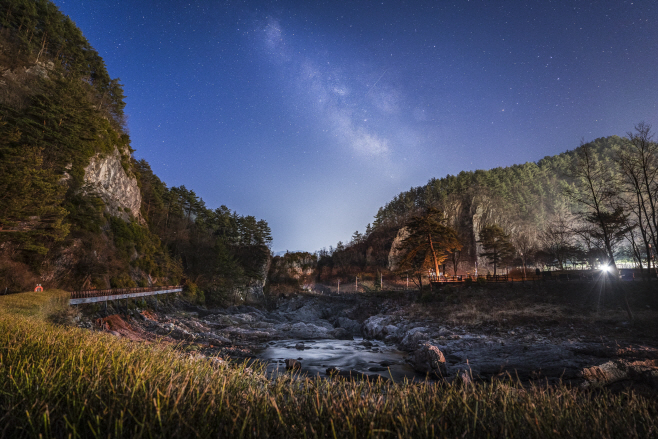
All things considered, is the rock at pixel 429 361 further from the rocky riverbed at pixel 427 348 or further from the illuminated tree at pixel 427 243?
the illuminated tree at pixel 427 243

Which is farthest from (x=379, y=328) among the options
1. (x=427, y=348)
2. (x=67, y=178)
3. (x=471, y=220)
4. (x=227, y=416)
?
(x=471, y=220)

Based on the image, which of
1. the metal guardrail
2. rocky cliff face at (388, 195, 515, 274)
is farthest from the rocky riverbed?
rocky cliff face at (388, 195, 515, 274)

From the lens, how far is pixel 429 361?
44.5ft

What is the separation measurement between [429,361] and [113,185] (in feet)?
130

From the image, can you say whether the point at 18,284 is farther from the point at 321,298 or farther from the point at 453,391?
the point at 321,298

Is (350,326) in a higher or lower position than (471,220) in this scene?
lower

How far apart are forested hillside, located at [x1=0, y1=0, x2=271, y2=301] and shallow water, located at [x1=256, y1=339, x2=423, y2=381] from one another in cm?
1682

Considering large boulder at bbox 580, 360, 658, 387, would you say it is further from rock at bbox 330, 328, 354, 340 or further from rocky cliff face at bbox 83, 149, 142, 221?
rocky cliff face at bbox 83, 149, 142, 221

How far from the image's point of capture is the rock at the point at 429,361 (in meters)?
12.7

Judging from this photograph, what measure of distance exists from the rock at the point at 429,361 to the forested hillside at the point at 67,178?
23987 millimetres

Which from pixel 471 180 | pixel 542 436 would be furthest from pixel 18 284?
pixel 471 180

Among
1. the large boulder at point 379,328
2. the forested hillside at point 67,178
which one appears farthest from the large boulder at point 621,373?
the forested hillside at point 67,178

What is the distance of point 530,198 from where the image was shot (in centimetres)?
12019

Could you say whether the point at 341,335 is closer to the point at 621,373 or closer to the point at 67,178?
the point at 621,373
